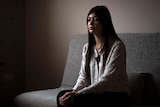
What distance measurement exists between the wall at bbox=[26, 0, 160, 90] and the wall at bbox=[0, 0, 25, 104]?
0.08m

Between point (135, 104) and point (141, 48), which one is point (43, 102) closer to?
point (135, 104)

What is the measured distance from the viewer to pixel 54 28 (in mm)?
→ 3713

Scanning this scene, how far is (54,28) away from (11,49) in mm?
614

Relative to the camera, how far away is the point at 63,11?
11.9ft

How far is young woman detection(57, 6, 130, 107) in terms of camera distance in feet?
6.57

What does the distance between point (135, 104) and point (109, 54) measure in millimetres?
542

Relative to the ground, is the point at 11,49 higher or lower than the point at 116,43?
lower

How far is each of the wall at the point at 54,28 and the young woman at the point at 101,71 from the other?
0.82 meters

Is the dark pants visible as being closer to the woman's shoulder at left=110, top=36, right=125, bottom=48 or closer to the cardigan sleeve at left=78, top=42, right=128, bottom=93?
the cardigan sleeve at left=78, top=42, right=128, bottom=93

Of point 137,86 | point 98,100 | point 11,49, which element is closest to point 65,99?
point 98,100

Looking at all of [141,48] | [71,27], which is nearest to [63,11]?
[71,27]

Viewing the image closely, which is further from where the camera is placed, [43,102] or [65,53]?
[65,53]

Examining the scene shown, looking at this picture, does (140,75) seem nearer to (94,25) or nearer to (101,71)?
(101,71)

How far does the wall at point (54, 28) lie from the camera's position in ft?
10.2
